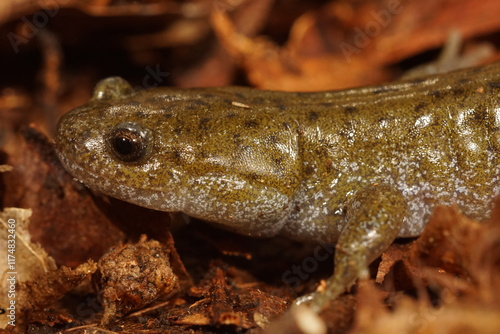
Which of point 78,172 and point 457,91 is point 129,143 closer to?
point 78,172

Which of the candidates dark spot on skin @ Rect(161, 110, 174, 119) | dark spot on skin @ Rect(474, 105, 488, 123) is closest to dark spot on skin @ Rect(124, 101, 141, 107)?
dark spot on skin @ Rect(161, 110, 174, 119)

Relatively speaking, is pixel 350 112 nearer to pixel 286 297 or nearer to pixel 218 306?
pixel 286 297

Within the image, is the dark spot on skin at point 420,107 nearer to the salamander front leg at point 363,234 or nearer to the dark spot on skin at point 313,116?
the salamander front leg at point 363,234

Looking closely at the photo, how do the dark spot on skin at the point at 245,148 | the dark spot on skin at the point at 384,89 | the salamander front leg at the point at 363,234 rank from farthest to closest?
the dark spot on skin at the point at 384,89 < the dark spot on skin at the point at 245,148 < the salamander front leg at the point at 363,234

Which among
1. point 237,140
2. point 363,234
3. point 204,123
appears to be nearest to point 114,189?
point 204,123

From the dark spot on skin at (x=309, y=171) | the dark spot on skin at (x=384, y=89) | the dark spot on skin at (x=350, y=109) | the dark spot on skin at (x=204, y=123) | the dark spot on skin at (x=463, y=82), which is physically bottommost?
the dark spot on skin at (x=309, y=171)

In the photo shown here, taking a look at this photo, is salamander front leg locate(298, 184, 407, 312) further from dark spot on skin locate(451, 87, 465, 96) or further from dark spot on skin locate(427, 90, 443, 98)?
dark spot on skin locate(451, 87, 465, 96)

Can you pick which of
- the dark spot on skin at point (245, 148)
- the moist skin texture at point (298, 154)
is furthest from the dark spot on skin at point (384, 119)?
the dark spot on skin at point (245, 148)
